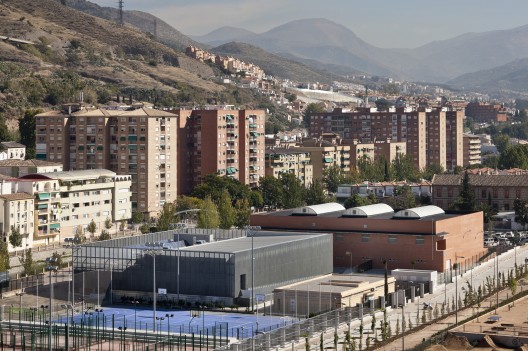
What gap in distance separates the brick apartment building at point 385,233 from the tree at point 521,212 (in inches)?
766

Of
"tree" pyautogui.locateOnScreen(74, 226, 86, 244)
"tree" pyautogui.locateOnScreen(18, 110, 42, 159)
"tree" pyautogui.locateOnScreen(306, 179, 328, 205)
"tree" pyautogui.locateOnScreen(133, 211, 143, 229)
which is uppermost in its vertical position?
"tree" pyautogui.locateOnScreen(18, 110, 42, 159)

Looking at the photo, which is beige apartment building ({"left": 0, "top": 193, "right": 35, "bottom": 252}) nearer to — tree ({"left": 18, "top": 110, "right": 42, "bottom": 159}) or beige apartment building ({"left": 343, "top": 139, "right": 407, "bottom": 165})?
tree ({"left": 18, "top": 110, "right": 42, "bottom": 159})

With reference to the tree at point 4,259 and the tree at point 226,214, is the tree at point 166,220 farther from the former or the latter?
the tree at point 4,259

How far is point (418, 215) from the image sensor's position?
5719 cm

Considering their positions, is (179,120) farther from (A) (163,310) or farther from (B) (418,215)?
(A) (163,310)

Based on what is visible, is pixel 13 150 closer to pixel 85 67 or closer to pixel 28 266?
pixel 28 266

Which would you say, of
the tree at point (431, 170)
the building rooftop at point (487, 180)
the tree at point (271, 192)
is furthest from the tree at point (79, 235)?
the tree at point (431, 170)

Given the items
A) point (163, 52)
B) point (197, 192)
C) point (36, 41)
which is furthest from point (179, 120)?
point (163, 52)

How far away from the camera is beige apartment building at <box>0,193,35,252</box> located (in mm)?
62969

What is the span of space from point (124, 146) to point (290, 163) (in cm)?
2319

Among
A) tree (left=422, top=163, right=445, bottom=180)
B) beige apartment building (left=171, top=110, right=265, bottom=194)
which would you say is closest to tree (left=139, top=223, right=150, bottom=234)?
beige apartment building (left=171, top=110, right=265, bottom=194)

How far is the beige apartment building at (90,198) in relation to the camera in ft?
226

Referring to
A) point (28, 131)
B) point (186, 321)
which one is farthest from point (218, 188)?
point (186, 321)

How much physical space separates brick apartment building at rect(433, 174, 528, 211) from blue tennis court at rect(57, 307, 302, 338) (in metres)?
41.8
